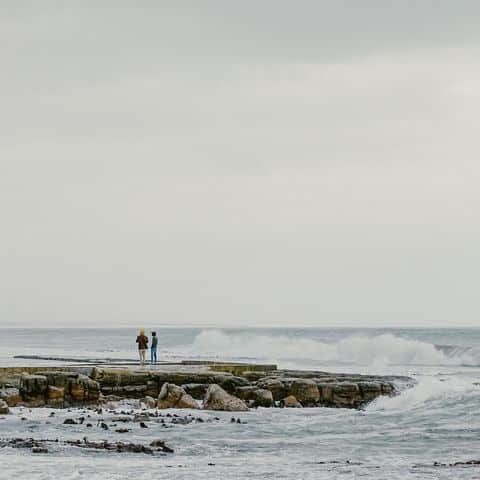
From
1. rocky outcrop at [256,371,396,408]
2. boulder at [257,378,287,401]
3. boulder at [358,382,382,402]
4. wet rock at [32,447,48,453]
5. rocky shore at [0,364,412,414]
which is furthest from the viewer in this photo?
boulder at [358,382,382,402]

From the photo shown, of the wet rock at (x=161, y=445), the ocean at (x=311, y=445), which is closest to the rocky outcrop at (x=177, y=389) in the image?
the ocean at (x=311, y=445)

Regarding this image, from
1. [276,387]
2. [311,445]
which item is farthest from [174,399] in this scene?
[311,445]

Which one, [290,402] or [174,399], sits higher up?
[174,399]

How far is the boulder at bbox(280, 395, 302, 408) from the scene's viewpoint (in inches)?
1428

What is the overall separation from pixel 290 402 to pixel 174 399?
4.06 meters

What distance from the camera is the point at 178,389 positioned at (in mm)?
35312

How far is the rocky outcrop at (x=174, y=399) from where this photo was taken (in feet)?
114

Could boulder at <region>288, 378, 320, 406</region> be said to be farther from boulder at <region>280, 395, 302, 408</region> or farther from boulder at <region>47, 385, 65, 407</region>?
boulder at <region>47, 385, 65, 407</region>

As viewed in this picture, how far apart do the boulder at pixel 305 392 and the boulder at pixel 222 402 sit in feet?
9.68

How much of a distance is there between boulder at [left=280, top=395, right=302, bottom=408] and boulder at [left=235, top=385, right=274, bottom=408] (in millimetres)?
469

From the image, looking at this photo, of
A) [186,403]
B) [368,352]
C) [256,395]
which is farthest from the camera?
[368,352]

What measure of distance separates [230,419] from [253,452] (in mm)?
6690

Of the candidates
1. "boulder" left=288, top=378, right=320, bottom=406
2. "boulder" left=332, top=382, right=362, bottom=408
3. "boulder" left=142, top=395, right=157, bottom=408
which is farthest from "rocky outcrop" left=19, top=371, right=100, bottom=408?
"boulder" left=332, top=382, right=362, bottom=408

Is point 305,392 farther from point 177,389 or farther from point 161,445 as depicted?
point 161,445
